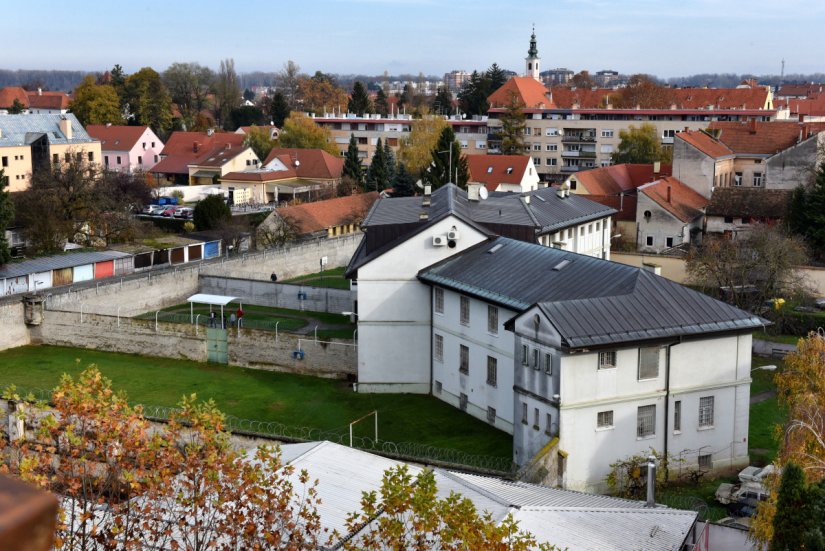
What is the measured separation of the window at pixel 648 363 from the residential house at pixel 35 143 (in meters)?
49.6

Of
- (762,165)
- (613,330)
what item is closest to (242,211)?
(762,165)

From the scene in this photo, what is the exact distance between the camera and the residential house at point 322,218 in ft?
204

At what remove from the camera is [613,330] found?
1084 inches

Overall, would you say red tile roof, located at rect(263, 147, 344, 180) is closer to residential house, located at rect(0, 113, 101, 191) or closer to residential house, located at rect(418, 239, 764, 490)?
residential house, located at rect(0, 113, 101, 191)

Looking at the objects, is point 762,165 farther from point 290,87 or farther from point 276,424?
point 290,87

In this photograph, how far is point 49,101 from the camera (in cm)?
13000

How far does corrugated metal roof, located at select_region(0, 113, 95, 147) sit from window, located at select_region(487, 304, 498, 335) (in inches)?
2015

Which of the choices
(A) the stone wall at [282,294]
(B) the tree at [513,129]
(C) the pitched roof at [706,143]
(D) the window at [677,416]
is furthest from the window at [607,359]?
(B) the tree at [513,129]

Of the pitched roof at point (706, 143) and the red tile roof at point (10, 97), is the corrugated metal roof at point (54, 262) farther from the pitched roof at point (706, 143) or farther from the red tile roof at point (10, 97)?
the red tile roof at point (10, 97)

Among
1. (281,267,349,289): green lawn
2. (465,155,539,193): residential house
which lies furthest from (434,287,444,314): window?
(465,155,539,193): residential house

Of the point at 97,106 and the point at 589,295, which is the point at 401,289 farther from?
the point at 97,106

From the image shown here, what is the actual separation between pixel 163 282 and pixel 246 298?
4225 millimetres

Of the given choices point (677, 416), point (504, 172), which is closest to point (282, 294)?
point (677, 416)

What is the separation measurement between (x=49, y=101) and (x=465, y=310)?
110 m
